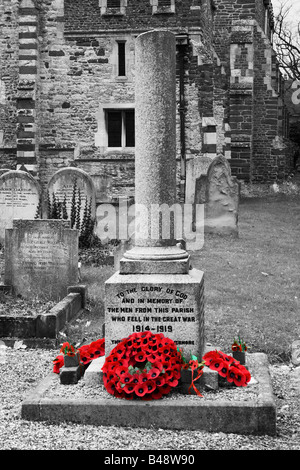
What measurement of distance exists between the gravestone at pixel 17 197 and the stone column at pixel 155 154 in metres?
8.01

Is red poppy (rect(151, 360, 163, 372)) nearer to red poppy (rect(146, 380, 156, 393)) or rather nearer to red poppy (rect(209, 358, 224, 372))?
red poppy (rect(146, 380, 156, 393))

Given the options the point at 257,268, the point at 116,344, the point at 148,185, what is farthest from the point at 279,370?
the point at 257,268

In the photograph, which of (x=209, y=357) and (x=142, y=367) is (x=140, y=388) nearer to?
(x=142, y=367)

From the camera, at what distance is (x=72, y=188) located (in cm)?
1371

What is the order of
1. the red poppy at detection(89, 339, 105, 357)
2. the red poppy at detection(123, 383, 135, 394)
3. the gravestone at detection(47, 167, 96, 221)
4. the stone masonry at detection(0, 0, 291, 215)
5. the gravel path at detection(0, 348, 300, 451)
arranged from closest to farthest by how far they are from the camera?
the gravel path at detection(0, 348, 300, 451) → the red poppy at detection(123, 383, 135, 394) → the red poppy at detection(89, 339, 105, 357) → the gravestone at detection(47, 167, 96, 221) → the stone masonry at detection(0, 0, 291, 215)

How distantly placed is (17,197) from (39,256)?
4.64 m

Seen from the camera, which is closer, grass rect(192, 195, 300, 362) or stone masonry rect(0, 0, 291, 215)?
grass rect(192, 195, 300, 362)

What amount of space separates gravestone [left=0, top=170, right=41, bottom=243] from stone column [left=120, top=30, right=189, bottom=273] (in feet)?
26.3

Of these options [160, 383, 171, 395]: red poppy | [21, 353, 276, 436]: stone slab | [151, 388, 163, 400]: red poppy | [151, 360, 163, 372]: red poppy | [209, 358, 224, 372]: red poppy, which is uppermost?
[151, 360, 163, 372]: red poppy

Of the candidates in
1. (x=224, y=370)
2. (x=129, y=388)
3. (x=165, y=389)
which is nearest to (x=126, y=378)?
(x=129, y=388)

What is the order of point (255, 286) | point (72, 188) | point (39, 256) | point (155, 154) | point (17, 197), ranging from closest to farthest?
point (155, 154) < point (39, 256) < point (255, 286) < point (17, 197) < point (72, 188)

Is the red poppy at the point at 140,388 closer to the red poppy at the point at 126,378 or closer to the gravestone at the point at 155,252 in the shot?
the red poppy at the point at 126,378

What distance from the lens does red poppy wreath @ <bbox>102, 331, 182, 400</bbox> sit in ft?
15.6

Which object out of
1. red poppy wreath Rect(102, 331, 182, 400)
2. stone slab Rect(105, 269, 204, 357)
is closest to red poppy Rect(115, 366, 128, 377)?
red poppy wreath Rect(102, 331, 182, 400)
